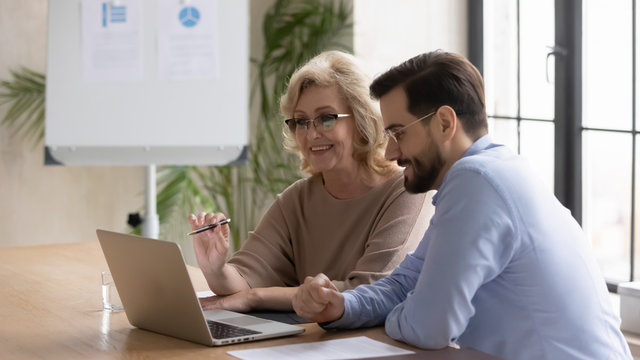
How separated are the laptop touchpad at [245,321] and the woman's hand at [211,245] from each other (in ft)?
0.92

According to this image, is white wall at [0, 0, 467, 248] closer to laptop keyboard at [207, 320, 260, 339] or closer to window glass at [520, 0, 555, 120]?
window glass at [520, 0, 555, 120]

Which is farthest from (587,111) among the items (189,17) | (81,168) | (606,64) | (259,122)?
(81,168)

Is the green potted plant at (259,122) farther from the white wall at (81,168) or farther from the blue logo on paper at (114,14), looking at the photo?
the blue logo on paper at (114,14)

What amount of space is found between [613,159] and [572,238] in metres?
1.92

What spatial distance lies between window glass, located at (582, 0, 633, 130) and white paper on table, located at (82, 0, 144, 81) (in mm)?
1953

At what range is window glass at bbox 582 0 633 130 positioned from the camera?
338 cm

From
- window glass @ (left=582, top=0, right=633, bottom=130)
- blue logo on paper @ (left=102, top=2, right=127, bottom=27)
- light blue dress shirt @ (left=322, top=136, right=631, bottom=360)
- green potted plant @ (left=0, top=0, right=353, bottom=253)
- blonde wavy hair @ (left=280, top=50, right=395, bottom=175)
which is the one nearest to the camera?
light blue dress shirt @ (left=322, top=136, right=631, bottom=360)

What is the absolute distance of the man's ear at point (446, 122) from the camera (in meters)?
1.79

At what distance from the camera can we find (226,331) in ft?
5.83

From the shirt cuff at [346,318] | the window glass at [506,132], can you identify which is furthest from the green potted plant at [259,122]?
the shirt cuff at [346,318]

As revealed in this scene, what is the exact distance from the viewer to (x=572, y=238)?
5.56ft

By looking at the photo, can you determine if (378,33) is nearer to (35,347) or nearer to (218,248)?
(218,248)

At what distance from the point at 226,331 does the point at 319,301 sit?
0.66ft

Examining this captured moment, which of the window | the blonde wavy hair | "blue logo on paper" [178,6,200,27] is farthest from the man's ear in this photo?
"blue logo on paper" [178,6,200,27]
